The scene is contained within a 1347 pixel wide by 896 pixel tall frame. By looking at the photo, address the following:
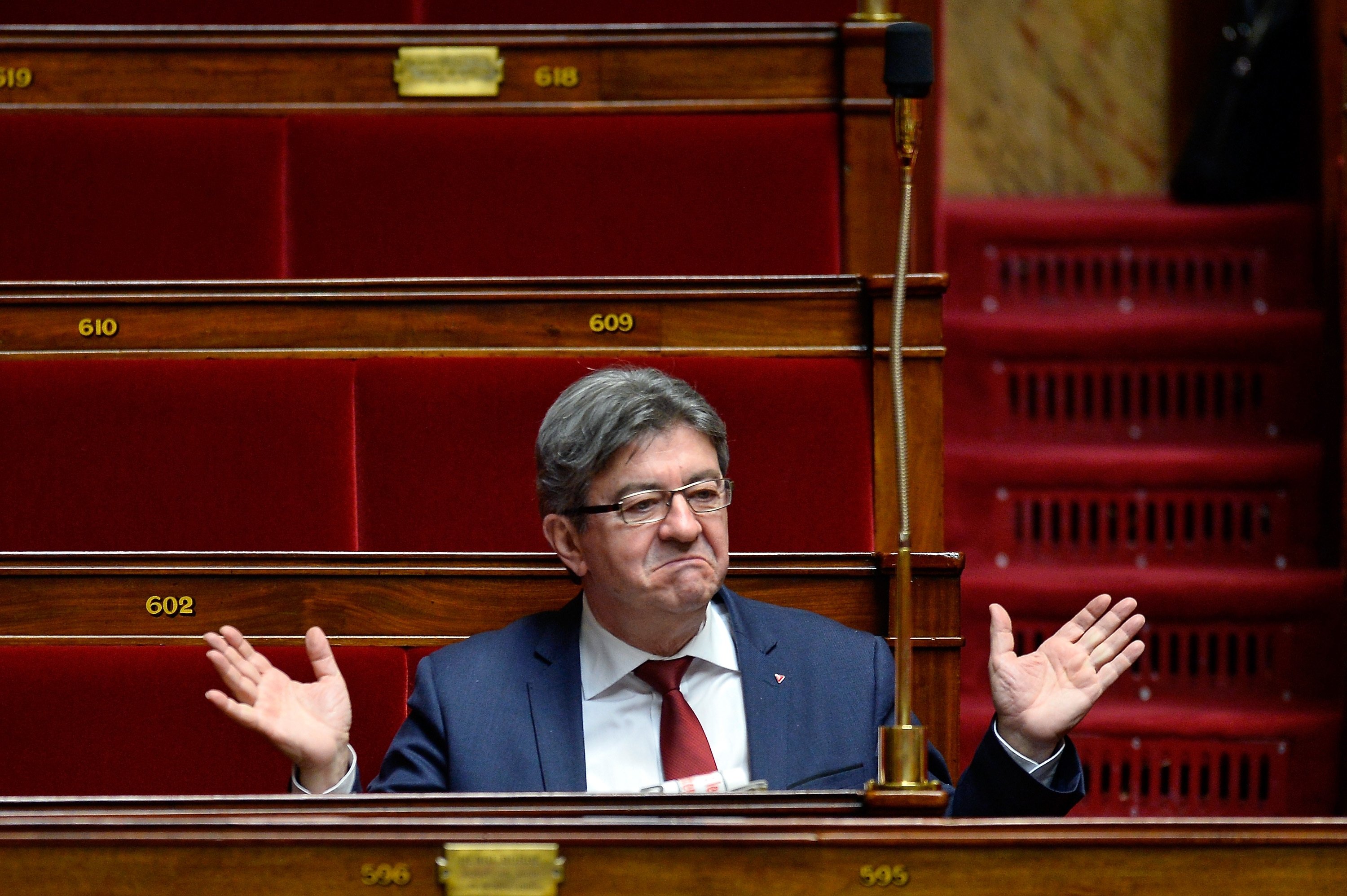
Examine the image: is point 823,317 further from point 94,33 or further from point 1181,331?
point 94,33

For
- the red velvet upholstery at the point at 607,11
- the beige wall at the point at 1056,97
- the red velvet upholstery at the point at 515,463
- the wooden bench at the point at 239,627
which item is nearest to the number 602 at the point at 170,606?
the wooden bench at the point at 239,627

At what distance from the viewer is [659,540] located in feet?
2.81

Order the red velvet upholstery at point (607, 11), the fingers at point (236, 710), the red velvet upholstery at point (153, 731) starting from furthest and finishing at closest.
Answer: the red velvet upholstery at point (607, 11), the red velvet upholstery at point (153, 731), the fingers at point (236, 710)

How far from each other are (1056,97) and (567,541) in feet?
3.78

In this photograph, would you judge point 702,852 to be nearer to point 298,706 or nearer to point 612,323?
point 298,706

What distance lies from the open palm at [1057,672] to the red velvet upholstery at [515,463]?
0.26 metres

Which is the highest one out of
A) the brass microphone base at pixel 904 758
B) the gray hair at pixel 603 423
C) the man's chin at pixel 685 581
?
the gray hair at pixel 603 423

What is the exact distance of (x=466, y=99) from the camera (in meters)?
1.23

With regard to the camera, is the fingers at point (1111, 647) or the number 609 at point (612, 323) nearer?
the fingers at point (1111, 647)

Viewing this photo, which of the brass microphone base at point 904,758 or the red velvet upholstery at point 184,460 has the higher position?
the red velvet upholstery at point 184,460

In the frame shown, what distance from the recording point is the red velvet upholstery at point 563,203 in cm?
120

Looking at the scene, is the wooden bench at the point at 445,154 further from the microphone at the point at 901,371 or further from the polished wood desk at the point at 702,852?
the polished wood desk at the point at 702,852

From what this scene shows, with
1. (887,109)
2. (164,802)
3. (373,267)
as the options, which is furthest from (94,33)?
(164,802)

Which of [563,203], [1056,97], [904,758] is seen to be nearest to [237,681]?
[904,758]
